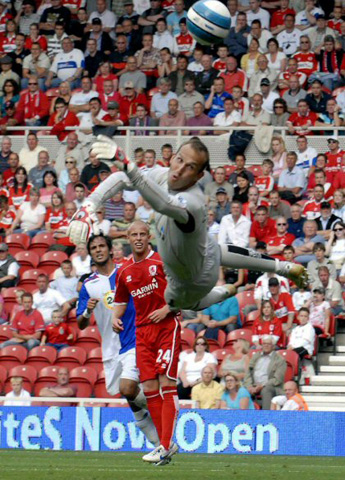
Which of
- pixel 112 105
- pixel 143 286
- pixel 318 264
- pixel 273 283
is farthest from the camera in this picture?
pixel 112 105

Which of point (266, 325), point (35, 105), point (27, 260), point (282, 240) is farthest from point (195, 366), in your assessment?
point (35, 105)

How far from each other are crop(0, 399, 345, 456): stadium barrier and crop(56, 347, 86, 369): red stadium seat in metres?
1.91

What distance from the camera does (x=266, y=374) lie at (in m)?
16.2

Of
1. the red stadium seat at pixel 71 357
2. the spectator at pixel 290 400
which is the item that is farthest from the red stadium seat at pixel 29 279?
the spectator at pixel 290 400

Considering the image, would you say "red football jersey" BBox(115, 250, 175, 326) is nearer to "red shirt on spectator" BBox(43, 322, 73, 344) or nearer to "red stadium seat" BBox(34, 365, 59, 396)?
"red stadium seat" BBox(34, 365, 59, 396)

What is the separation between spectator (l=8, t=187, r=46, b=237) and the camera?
67.3 ft

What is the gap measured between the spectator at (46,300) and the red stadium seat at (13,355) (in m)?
0.70

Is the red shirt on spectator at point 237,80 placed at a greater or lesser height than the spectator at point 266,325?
greater

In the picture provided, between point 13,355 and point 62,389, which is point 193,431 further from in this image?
point 13,355

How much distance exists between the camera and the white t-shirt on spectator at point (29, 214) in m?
20.5

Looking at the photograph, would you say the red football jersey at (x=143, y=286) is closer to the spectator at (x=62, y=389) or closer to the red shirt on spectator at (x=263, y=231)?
the spectator at (x=62, y=389)

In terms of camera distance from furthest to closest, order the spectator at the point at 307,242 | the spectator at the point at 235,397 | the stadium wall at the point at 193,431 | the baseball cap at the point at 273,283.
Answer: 1. the spectator at the point at 307,242
2. the baseball cap at the point at 273,283
3. the spectator at the point at 235,397
4. the stadium wall at the point at 193,431

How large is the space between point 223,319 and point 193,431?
2677 millimetres

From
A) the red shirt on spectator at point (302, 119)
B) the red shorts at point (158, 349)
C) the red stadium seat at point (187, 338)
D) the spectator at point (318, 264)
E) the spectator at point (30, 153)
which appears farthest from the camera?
the spectator at point (30, 153)
